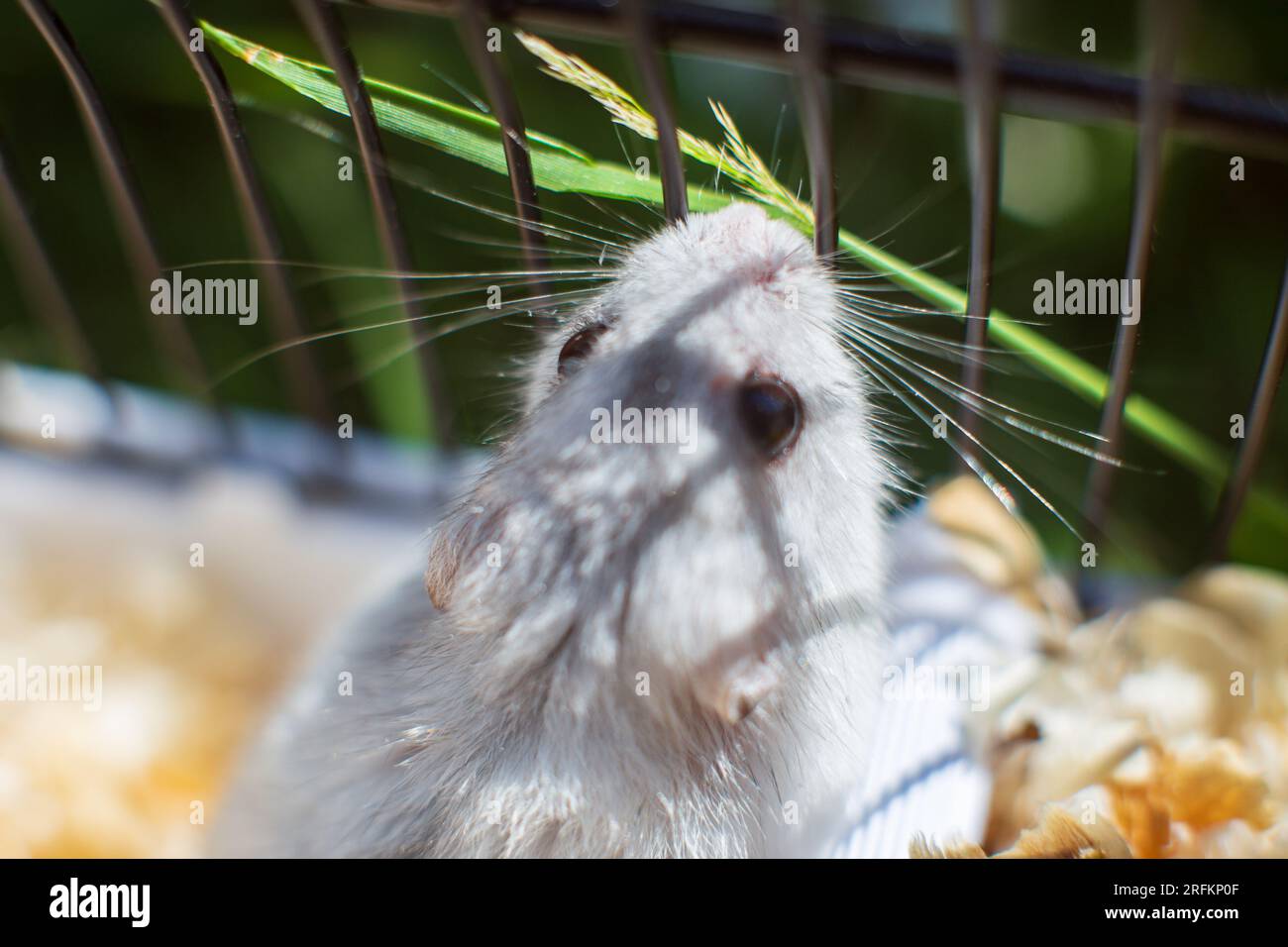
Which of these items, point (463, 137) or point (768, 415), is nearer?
point (768, 415)

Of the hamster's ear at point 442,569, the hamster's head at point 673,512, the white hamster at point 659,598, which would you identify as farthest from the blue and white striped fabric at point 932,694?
the hamster's ear at point 442,569

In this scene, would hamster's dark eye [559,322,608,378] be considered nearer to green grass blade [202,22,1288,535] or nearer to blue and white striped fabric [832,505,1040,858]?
green grass blade [202,22,1288,535]

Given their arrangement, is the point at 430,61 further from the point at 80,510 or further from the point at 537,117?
the point at 80,510

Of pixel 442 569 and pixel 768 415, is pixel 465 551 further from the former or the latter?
pixel 768 415

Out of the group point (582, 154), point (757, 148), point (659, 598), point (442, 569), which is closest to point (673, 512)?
point (659, 598)

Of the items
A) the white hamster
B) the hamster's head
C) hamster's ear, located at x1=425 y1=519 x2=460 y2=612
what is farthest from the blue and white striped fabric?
hamster's ear, located at x1=425 y1=519 x2=460 y2=612

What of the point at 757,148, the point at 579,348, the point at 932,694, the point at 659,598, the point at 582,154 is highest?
the point at 757,148

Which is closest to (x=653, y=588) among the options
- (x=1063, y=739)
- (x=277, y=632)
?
(x=1063, y=739)

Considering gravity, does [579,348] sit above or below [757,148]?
below
